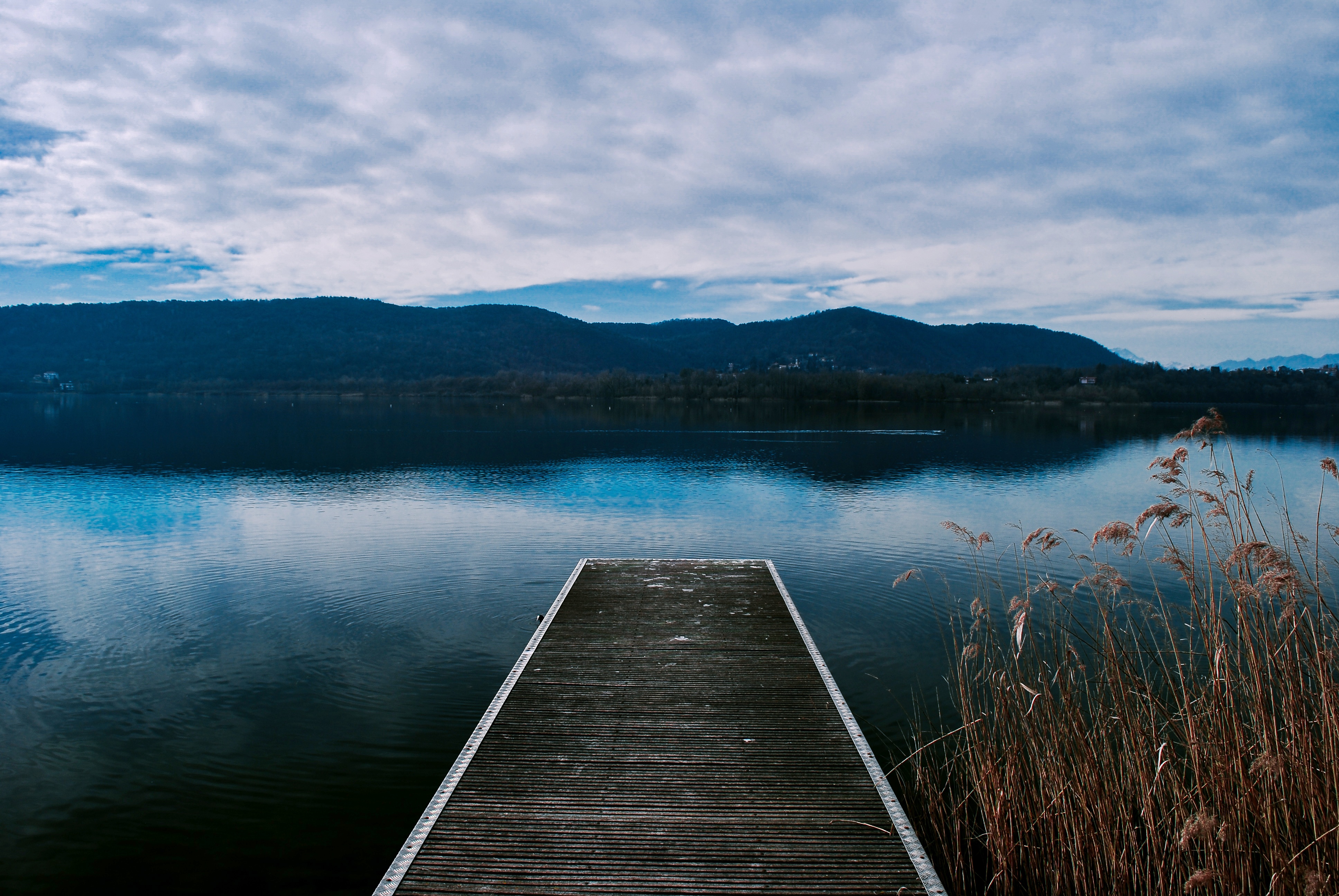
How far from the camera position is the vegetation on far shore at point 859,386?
320 ft

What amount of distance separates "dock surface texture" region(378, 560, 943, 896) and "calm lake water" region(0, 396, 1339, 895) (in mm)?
1409

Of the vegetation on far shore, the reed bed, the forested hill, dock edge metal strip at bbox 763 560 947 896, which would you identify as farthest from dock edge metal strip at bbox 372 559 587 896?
the forested hill

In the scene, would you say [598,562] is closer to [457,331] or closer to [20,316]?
[457,331]

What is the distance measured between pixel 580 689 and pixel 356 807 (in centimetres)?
222

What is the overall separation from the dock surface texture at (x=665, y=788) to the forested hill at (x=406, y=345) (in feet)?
467

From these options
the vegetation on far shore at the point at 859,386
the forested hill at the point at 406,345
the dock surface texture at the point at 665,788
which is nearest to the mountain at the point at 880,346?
the forested hill at the point at 406,345

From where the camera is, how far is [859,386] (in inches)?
4277

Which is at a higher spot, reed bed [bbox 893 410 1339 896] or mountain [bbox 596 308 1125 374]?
mountain [bbox 596 308 1125 374]

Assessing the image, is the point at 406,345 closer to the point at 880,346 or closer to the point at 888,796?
the point at 880,346

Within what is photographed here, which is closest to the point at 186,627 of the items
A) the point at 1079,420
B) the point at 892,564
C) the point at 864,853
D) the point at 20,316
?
the point at 864,853

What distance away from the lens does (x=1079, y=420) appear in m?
70.2

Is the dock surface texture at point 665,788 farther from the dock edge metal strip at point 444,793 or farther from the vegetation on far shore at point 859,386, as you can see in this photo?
the vegetation on far shore at point 859,386

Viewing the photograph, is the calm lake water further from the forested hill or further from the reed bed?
the forested hill

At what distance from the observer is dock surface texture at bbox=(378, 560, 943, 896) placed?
451 centimetres
